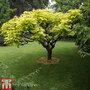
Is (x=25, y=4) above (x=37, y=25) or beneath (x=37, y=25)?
above

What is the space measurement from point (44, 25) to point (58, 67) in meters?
2.70

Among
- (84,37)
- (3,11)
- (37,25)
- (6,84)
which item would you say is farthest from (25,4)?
(6,84)

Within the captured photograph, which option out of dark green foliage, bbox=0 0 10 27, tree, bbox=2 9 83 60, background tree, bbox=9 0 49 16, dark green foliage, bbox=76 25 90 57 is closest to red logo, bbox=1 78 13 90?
dark green foliage, bbox=76 25 90 57

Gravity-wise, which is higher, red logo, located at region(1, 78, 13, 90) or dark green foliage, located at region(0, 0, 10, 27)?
dark green foliage, located at region(0, 0, 10, 27)

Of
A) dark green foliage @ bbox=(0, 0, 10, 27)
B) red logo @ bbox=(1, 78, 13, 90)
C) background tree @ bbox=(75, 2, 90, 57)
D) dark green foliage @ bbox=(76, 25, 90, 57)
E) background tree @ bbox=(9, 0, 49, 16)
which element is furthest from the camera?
background tree @ bbox=(9, 0, 49, 16)

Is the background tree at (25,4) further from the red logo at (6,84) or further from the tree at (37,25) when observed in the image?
the red logo at (6,84)

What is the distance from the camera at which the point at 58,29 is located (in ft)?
19.3

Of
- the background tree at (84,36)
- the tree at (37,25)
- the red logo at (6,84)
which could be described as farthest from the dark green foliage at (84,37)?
the tree at (37,25)

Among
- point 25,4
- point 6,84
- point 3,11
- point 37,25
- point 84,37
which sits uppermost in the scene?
point 25,4

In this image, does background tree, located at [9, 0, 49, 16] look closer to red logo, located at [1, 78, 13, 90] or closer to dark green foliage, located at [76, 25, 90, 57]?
dark green foliage, located at [76, 25, 90, 57]

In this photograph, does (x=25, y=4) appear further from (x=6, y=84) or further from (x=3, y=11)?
(x=6, y=84)

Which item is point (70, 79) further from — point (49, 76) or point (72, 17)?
point (72, 17)

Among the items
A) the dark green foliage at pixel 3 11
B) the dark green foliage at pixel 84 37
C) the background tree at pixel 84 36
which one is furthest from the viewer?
the dark green foliage at pixel 3 11

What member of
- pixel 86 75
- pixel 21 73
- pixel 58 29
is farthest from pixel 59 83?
pixel 58 29
